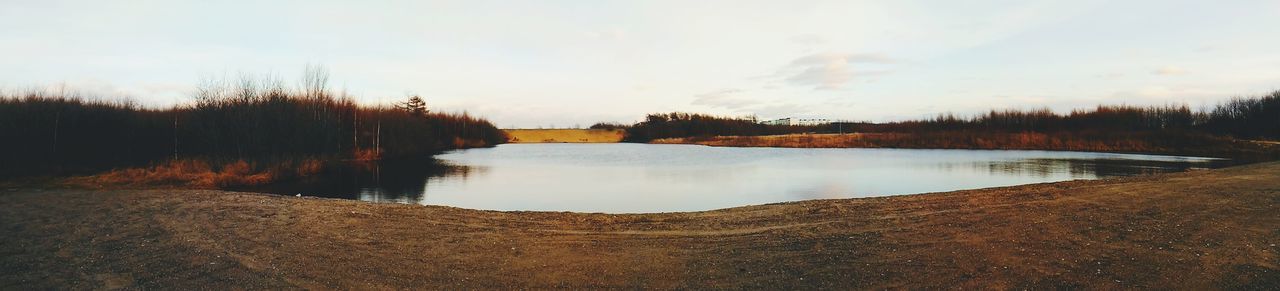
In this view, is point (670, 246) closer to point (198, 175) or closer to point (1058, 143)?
point (198, 175)

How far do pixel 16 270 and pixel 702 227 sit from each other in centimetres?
696

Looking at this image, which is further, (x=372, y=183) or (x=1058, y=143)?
(x=1058, y=143)

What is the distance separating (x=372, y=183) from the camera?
67.9 ft

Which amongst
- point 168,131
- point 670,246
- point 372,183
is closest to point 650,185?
point 372,183

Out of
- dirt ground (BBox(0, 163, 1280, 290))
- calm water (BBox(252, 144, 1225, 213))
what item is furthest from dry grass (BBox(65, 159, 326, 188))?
dirt ground (BBox(0, 163, 1280, 290))

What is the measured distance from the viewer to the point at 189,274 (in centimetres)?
562

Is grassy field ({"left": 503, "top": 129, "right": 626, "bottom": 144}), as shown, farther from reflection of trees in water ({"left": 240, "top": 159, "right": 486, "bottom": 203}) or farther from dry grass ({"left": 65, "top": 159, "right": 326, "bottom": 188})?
dry grass ({"left": 65, "top": 159, "right": 326, "bottom": 188})

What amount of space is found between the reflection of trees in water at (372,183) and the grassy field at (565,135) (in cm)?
7257

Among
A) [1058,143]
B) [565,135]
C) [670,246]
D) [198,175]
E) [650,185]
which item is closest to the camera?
[670,246]

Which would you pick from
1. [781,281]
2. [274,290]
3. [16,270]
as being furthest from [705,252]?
[16,270]

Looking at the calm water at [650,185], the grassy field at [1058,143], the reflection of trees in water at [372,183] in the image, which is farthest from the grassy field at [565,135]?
the calm water at [650,185]

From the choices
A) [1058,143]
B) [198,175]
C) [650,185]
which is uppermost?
[1058,143]

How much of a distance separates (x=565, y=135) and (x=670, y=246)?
103 m

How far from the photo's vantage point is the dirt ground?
541cm
